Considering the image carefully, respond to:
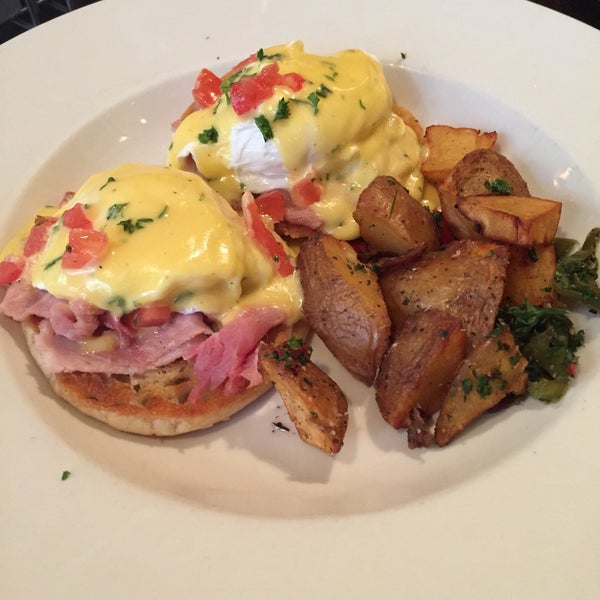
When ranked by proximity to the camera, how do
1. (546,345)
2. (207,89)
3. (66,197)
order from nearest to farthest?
1. (546,345)
2. (66,197)
3. (207,89)

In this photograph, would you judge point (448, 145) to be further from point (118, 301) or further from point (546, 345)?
point (118, 301)

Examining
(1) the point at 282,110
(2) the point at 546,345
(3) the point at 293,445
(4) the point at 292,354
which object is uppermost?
(1) the point at 282,110

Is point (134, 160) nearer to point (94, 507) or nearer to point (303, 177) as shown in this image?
point (303, 177)

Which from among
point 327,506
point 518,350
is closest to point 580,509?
point 518,350

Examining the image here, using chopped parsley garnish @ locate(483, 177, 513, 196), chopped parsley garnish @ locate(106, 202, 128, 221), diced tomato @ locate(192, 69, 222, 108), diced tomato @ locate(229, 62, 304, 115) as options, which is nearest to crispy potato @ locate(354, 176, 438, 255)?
chopped parsley garnish @ locate(483, 177, 513, 196)

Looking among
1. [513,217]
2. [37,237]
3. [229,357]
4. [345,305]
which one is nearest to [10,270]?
[37,237]

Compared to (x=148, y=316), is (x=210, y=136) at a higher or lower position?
higher
